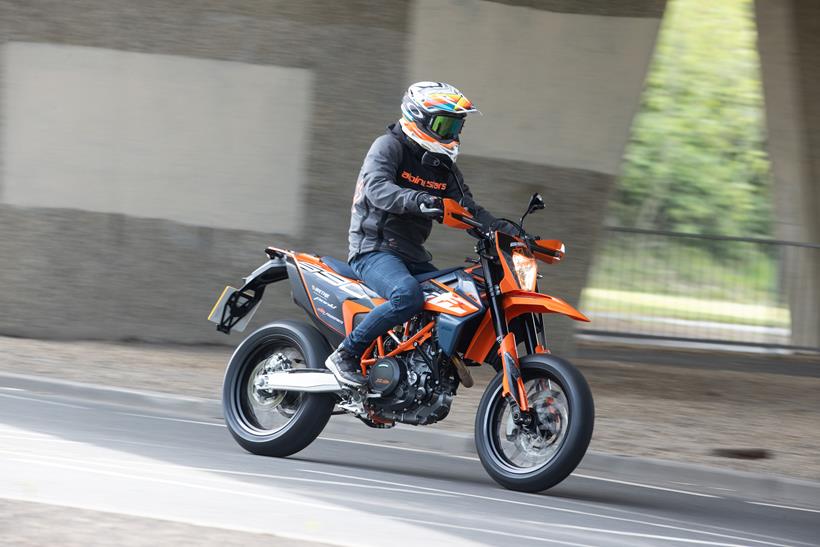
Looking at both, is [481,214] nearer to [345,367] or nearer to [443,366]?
[443,366]

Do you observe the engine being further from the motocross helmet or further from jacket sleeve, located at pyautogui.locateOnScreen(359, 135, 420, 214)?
the motocross helmet

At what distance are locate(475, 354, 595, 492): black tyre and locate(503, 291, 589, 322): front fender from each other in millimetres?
256

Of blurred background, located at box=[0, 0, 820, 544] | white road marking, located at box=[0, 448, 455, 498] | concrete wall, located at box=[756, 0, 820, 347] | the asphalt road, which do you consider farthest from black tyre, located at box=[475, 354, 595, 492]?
concrete wall, located at box=[756, 0, 820, 347]

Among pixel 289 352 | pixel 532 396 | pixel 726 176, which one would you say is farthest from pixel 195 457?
pixel 726 176

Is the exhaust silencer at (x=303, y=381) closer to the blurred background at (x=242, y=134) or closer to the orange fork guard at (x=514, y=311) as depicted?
the orange fork guard at (x=514, y=311)

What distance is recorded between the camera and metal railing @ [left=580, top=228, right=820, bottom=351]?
14.9 metres

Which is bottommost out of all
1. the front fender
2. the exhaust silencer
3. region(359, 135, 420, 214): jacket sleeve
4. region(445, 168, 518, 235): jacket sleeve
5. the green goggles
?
the exhaust silencer

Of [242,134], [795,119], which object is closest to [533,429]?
[242,134]

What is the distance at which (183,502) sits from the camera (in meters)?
5.80

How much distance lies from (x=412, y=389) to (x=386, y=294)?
558 millimetres

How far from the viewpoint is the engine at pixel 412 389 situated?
7.00m

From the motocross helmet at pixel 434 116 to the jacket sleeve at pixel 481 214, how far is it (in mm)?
345

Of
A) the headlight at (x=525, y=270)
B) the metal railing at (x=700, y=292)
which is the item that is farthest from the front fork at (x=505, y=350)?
the metal railing at (x=700, y=292)

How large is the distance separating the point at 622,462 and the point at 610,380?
14.0ft
